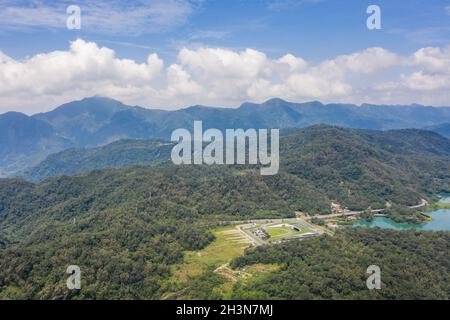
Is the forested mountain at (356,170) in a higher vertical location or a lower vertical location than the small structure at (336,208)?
higher

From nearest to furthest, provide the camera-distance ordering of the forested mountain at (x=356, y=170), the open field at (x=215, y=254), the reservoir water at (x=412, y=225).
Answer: the open field at (x=215, y=254) → the reservoir water at (x=412, y=225) → the forested mountain at (x=356, y=170)

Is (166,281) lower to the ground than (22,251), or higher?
lower

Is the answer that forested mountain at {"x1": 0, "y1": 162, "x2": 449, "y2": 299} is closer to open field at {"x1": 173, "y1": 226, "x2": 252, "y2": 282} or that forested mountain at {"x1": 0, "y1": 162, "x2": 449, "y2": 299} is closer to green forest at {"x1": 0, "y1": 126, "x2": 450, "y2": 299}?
green forest at {"x1": 0, "y1": 126, "x2": 450, "y2": 299}

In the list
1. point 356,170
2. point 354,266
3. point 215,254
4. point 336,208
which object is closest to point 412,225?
point 336,208

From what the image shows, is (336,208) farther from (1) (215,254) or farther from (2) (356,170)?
(1) (215,254)

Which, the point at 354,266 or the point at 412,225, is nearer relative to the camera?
the point at 354,266

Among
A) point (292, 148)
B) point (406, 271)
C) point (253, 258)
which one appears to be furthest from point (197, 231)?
point (292, 148)

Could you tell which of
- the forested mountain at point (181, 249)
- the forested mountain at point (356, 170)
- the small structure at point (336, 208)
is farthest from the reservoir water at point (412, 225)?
the forested mountain at point (181, 249)

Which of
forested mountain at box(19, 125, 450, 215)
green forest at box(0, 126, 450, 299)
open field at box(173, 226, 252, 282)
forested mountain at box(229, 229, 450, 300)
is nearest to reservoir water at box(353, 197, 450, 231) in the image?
green forest at box(0, 126, 450, 299)

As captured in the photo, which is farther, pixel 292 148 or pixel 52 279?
pixel 292 148

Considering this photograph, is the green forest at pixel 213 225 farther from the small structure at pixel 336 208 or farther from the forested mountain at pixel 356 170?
the small structure at pixel 336 208
